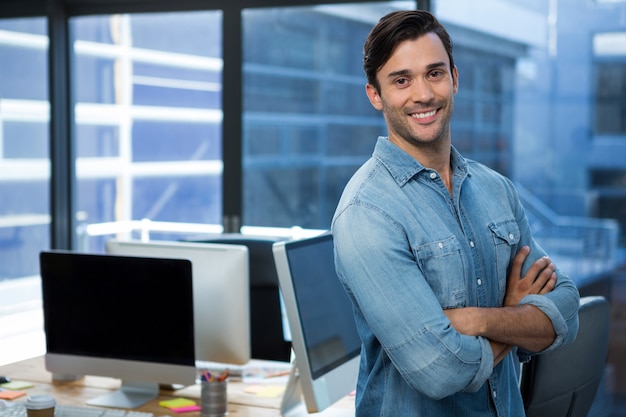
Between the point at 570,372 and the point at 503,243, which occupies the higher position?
the point at 503,243

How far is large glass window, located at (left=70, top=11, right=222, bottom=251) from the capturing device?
4.99 metres

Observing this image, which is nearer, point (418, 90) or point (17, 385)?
point (418, 90)

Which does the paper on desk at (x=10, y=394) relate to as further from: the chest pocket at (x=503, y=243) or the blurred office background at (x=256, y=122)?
the blurred office background at (x=256, y=122)

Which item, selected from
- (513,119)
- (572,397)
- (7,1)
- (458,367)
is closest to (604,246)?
(513,119)

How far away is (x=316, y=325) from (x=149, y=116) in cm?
314

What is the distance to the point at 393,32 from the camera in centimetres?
180

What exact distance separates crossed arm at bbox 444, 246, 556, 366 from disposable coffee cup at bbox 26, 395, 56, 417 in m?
1.12

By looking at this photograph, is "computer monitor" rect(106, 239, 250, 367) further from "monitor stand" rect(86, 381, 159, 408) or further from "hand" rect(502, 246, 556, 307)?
"hand" rect(502, 246, 556, 307)

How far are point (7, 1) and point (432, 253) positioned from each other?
4.71 m

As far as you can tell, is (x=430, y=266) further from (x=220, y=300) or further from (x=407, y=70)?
(x=220, y=300)

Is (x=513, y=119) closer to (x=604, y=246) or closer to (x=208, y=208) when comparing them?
(x=604, y=246)

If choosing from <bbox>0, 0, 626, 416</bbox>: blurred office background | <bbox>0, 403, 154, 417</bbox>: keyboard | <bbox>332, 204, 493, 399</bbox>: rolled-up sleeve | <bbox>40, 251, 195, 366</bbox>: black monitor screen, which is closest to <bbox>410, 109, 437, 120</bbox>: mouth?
<bbox>332, 204, 493, 399</bbox>: rolled-up sleeve

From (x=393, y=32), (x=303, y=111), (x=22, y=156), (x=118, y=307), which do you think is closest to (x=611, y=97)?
(x=303, y=111)

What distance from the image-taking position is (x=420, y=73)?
181 centimetres
